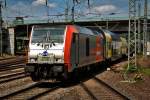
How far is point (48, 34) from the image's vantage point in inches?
714

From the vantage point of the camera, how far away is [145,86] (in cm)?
1891

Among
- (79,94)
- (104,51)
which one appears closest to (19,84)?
(79,94)

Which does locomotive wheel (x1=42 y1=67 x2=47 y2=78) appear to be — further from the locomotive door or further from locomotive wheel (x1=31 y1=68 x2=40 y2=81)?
the locomotive door

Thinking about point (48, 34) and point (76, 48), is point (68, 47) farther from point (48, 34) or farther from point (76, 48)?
point (76, 48)

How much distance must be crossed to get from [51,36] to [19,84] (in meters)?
2.75

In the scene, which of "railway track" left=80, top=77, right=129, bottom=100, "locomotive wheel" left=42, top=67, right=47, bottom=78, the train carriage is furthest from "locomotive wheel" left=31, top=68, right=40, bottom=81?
"railway track" left=80, top=77, right=129, bottom=100

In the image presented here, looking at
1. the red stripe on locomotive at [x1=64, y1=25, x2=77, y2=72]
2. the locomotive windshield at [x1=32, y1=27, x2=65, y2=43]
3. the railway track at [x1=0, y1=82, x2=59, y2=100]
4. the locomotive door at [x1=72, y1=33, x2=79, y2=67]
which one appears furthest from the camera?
the locomotive door at [x1=72, y1=33, x2=79, y2=67]

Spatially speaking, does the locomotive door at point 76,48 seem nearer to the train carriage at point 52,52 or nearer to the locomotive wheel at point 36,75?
the train carriage at point 52,52

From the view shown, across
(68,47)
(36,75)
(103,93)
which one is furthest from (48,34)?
(103,93)

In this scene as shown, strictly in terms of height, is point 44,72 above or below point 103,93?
above

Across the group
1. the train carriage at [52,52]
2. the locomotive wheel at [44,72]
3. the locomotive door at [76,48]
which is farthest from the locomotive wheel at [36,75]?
the locomotive door at [76,48]

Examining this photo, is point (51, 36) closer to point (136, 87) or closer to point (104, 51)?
point (136, 87)

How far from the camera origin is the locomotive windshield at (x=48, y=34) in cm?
1786

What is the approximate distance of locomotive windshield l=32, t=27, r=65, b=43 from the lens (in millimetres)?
17859
